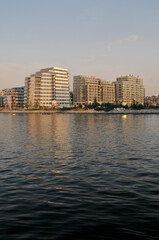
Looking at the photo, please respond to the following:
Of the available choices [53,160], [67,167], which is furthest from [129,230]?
[53,160]

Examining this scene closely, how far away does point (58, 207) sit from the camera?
42.5ft

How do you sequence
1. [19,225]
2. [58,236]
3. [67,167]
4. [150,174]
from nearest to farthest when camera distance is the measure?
[58,236]
[19,225]
[150,174]
[67,167]

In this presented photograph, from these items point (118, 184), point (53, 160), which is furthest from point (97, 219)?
point (53, 160)

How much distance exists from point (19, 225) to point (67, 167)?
11.8 m

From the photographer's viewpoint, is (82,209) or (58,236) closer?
(58,236)

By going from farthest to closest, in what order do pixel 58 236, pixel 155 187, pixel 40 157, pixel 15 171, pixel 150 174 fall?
pixel 40 157
pixel 15 171
pixel 150 174
pixel 155 187
pixel 58 236

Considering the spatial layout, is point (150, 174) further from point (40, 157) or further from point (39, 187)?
point (40, 157)

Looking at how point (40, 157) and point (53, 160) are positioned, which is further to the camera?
point (40, 157)

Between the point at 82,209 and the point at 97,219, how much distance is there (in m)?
1.40

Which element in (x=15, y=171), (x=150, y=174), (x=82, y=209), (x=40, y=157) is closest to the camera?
(x=82, y=209)

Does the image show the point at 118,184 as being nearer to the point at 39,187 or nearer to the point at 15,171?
the point at 39,187

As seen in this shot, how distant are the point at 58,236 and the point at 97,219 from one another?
7.71 feet

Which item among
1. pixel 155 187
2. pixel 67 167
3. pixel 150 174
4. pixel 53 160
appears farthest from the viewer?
pixel 53 160

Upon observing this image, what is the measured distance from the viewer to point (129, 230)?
405 inches
